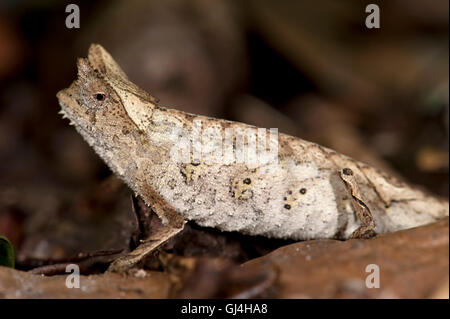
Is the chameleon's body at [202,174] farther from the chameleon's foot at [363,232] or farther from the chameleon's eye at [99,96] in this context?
the chameleon's foot at [363,232]

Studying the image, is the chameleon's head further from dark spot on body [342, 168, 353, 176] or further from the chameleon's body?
dark spot on body [342, 168, 353, 176]

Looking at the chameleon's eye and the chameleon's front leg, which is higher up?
the chameleon's eye

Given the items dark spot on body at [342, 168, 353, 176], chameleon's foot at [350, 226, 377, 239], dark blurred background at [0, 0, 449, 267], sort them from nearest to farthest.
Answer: chameleon's foot at [350, 226, 377, 239] → dark spot on body at [342, 168, 353, 176] → dark blurred background at [0, 0, 449, 267]

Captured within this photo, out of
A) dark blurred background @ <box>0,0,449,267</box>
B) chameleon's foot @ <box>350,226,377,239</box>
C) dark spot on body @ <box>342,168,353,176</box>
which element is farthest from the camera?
dark blurred background @ <box>0,0,449,267</box>

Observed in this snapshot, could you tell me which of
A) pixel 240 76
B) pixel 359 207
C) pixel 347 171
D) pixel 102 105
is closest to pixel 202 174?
pixel 102 105

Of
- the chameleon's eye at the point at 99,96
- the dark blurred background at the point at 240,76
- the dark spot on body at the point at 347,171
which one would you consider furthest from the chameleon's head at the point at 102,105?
the dark blurred background at the point at 240,76

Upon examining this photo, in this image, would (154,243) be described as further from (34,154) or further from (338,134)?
(34,154)

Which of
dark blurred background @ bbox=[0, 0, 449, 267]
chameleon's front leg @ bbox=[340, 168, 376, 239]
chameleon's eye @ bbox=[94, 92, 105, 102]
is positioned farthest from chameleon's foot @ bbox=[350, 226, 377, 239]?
dark blurred background @ bbox=[0, 0, 449, 267]
